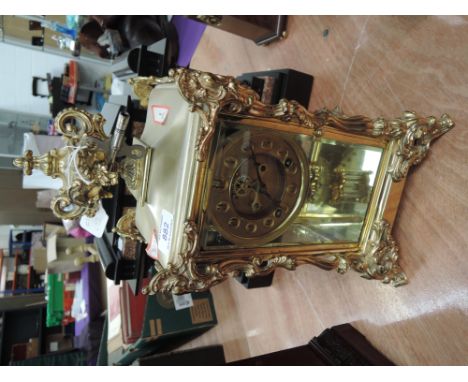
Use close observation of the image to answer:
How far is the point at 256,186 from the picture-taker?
88 cm

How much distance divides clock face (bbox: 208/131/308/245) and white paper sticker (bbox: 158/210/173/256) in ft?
0.33

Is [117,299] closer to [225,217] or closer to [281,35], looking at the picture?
[225,217]

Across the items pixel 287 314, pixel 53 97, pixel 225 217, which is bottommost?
pixel 287 314

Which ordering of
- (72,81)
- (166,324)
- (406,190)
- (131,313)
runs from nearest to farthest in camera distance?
(406,190) → (166,324) → (131,313) → (72,81)

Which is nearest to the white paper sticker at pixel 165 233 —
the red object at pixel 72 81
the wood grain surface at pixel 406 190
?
the wood grain surface at pixel 406 190

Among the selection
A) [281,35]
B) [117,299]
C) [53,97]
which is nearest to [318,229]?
[281,35]

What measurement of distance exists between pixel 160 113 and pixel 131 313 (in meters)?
1.54

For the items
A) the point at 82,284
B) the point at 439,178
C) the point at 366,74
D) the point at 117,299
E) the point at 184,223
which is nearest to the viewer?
the point at 184,223

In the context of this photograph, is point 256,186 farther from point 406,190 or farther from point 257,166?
point 406,190

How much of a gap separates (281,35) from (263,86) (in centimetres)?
33

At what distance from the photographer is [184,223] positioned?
2.48 ft

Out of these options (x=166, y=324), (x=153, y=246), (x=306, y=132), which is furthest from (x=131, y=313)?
(x=306, y=132)

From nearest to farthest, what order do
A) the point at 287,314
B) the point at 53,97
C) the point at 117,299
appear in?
the point at 287,314 < the point at 117,299 < the point at 53,97

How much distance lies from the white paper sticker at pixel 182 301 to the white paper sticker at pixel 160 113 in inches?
51.4
